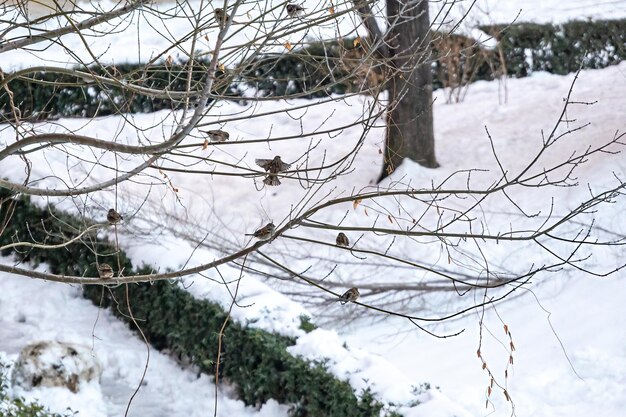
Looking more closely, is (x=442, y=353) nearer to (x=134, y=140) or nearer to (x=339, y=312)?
(x=339, y=312)

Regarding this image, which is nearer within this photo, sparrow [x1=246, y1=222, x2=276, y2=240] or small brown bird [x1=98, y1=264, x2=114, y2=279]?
sparrow [x1=246, y1=222, x2=276, y2=240]

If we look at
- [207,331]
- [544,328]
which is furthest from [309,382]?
[544,328]

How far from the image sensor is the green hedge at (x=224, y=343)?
6238 mm

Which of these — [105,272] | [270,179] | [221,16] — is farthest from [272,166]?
[105,272]

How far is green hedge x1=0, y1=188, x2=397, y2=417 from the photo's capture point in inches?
246

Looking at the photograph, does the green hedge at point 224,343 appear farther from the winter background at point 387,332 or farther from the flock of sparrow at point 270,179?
the flock of sparrow at point 270,179

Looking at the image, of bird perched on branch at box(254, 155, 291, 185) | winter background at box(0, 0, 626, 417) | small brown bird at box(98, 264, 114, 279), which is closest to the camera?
bird perched on branch at box(254, 155, 291, 185)

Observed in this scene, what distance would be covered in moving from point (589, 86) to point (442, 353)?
6646 millimetres

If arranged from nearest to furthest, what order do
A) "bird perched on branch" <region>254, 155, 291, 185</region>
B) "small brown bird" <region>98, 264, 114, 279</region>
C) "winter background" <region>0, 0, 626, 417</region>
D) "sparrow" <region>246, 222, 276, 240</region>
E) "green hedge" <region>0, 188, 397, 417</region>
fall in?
1. "sparrow" <region>246, 222, 276, 240</region>
2. "bird perched on branch" <region>254, 155, 291, 185</region>
3. "small brown bird" <region>98, 264, 114, 279</region>
4. "green hedge" <region>0, 188, 397, 417</region>
5. "winter background" <region>0, 0, 626, 417</region>

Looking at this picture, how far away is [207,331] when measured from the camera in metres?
7.54

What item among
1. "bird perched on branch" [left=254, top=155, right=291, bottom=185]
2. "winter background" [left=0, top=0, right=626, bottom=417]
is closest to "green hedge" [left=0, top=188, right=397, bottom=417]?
"winter background" [left=0, top=0, right=626, bottom=417]

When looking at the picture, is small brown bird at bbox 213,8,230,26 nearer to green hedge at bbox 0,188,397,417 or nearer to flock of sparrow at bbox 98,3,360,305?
flock of sparrow at bbox 98,3,360,305

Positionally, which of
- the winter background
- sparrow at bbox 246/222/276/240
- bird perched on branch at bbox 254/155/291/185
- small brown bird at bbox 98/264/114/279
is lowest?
the winter background

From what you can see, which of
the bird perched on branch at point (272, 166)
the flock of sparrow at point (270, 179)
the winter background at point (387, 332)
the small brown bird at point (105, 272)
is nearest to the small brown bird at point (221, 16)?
the flock of sparrow at point (270, 179)
